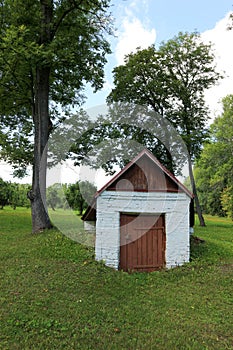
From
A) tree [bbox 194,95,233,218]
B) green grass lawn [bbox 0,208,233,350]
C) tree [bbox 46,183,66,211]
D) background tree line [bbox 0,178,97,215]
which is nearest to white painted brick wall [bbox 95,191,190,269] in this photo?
green grass lawn [bbox 0,208,233,350]

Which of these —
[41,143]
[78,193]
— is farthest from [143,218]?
[78,193]

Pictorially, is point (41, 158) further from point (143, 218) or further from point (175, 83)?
point (175, 83)

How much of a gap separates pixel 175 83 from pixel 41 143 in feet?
54.8

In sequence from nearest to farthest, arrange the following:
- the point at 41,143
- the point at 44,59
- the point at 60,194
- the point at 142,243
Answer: the point at 142,243
the point at 44,59
the point at 41,143
the point at 60,194

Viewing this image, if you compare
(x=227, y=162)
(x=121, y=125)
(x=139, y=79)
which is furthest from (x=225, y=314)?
(x=227, y=162)

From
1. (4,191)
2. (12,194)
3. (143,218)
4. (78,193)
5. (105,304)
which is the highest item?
(4,191)

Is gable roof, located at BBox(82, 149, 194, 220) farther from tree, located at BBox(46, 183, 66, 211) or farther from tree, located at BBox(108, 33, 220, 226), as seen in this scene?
tree, located at BBox(108, 33, 220, 226)

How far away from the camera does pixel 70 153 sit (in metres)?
24.6

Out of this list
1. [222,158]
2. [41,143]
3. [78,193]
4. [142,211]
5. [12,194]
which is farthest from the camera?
[12,194]

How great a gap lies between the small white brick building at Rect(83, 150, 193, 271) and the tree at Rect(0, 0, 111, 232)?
7.06 meters

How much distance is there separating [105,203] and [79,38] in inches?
512

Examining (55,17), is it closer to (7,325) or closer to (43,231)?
(43,231)

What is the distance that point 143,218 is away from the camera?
40.8 feet

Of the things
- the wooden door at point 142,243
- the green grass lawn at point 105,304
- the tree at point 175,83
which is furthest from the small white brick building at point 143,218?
the tree at point 175,83
